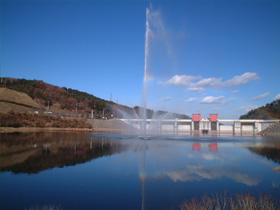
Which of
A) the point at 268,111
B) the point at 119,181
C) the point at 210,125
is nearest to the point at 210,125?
the point at 210,125

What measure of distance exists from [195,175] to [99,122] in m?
55.2

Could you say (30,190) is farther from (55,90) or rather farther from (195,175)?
(55,90)

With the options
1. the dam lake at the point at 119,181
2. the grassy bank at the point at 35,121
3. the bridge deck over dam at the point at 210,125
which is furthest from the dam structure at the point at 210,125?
the dam lake at the point at 119,181

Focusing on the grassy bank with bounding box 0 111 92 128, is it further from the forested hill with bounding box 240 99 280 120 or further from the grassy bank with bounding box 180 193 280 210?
the forested hill with bounding box 240 99 280 120

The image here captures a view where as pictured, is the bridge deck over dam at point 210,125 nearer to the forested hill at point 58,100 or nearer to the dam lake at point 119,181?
the forested hill at point 58,100

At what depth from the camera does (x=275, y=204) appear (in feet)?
22.4

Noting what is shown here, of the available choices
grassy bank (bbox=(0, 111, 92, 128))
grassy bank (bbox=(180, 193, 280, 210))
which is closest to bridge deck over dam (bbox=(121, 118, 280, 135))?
grassy bank (bbox=(0, 111, 92, 128))

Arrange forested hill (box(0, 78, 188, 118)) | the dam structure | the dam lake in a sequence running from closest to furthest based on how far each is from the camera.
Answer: the dam lake, the dam structure, forested hill (box(0, 78, 188, 118))

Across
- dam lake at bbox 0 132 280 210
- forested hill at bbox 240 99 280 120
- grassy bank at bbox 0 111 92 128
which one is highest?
forested hill at bbox 240 99 280 120

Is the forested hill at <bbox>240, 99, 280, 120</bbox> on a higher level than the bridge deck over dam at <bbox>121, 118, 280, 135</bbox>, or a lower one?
higher

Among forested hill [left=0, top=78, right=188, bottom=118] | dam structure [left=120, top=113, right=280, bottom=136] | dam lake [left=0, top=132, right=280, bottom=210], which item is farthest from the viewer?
forested hill [left=0, top=78, right=188, bottom=118]

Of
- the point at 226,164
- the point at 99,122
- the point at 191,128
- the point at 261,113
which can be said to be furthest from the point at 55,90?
the point at 226,164

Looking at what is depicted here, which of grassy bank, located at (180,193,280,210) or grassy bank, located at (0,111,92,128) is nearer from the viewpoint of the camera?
grassy bank, located at (180,193,280,210)

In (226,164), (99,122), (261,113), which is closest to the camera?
(226,164)
